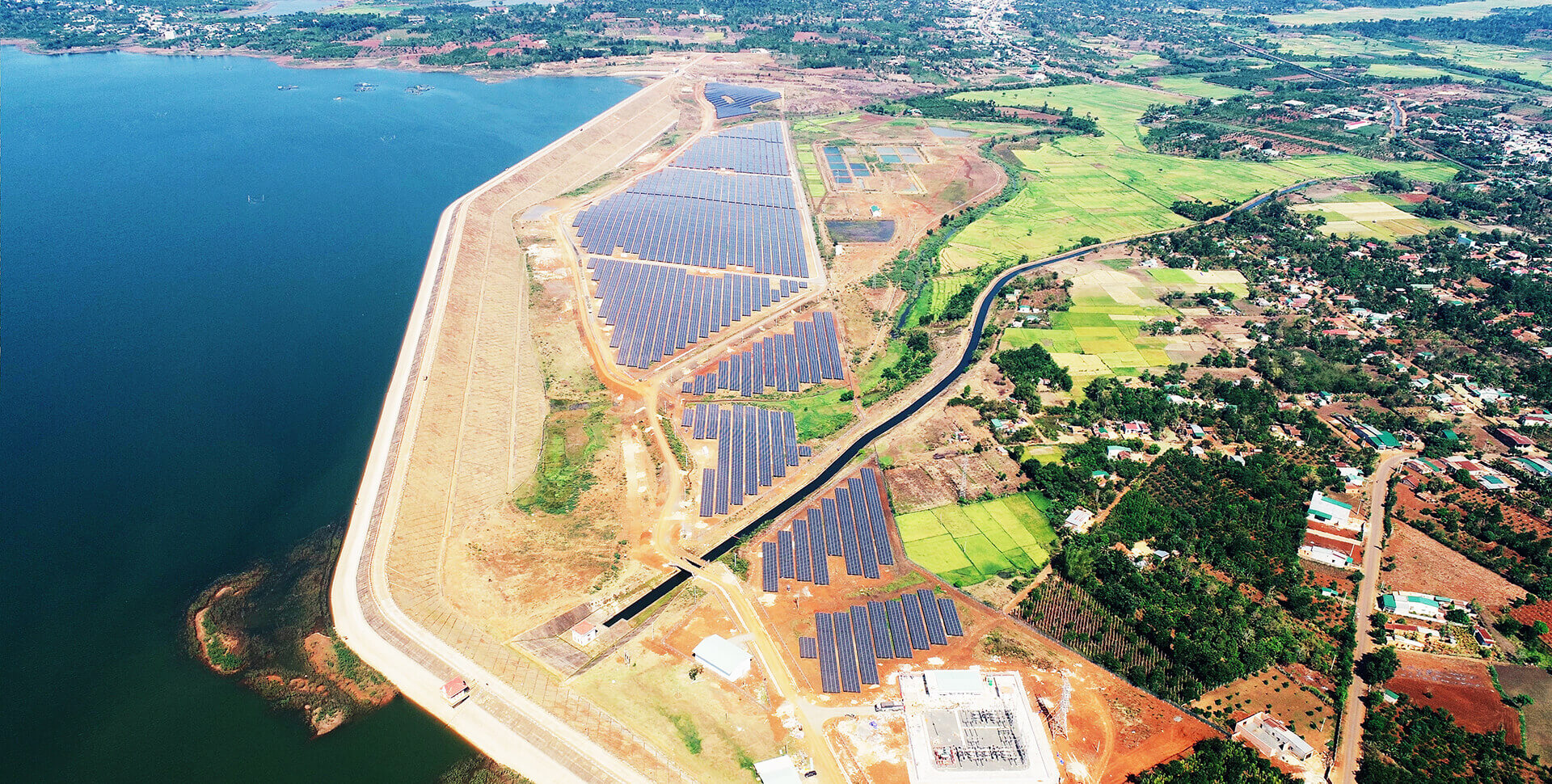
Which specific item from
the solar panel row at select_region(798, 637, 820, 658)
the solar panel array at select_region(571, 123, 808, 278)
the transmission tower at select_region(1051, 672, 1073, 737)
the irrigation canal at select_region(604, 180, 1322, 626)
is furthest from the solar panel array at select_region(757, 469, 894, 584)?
the solar panel array at select_region(571, 123, 808, 278)

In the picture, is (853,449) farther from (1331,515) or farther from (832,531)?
(1331,515)

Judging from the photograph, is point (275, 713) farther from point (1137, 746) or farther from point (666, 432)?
point (1137, 746)

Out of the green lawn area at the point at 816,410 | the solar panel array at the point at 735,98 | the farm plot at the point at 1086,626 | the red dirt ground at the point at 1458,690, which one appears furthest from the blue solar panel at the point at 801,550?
the solar panel array at the point at 735,98

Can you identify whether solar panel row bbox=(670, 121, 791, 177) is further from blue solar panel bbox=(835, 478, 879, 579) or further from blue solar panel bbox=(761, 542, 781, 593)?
blue solar panel bbox=(761, 542, 781, 593)

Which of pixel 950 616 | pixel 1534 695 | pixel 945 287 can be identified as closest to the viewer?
pixel 1534 695

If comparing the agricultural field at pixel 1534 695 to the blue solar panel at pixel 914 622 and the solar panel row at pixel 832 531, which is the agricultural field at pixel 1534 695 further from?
the solar panel row at pixel 832 531

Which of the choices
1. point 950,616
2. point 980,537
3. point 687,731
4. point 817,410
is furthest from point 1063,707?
point 817,410

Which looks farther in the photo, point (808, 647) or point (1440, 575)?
point (1440, 575)
